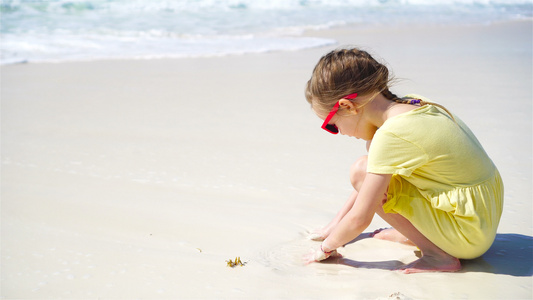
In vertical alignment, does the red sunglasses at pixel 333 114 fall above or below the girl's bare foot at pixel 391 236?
above

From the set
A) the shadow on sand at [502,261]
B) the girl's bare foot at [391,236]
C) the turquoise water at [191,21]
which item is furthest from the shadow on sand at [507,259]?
the turquoise water at [191,21]

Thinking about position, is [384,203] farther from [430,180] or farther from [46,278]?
[46,278]

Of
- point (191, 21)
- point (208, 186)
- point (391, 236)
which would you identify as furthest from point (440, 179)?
point (191, 21)

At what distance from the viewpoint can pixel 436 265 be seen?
2.08m

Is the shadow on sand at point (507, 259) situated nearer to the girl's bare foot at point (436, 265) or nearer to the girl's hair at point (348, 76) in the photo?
the girl's bare foot at point (436, 265)

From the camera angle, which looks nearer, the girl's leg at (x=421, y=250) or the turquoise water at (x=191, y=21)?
the girl's leg at (x=421, y=250)

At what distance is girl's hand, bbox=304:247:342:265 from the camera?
221cm

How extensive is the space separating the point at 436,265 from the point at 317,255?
49 centimetres

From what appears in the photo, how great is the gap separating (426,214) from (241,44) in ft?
25.6

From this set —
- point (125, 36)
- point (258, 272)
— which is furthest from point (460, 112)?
point (125, 36)

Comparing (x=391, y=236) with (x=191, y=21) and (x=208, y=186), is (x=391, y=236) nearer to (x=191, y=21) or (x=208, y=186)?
(x=208, y=186)

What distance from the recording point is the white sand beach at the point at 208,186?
2.08 m

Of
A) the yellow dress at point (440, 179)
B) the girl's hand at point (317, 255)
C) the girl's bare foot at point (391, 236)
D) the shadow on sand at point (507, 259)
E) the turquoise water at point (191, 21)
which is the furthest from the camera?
the turquoise water at point (191, 21)

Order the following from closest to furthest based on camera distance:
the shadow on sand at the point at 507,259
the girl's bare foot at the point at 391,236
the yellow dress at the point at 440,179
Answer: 1. the yellow dress at the point at 440,179
2. the shadow on sand at the point at 507,259
3. the girl's bare foot at the point at 391,236
